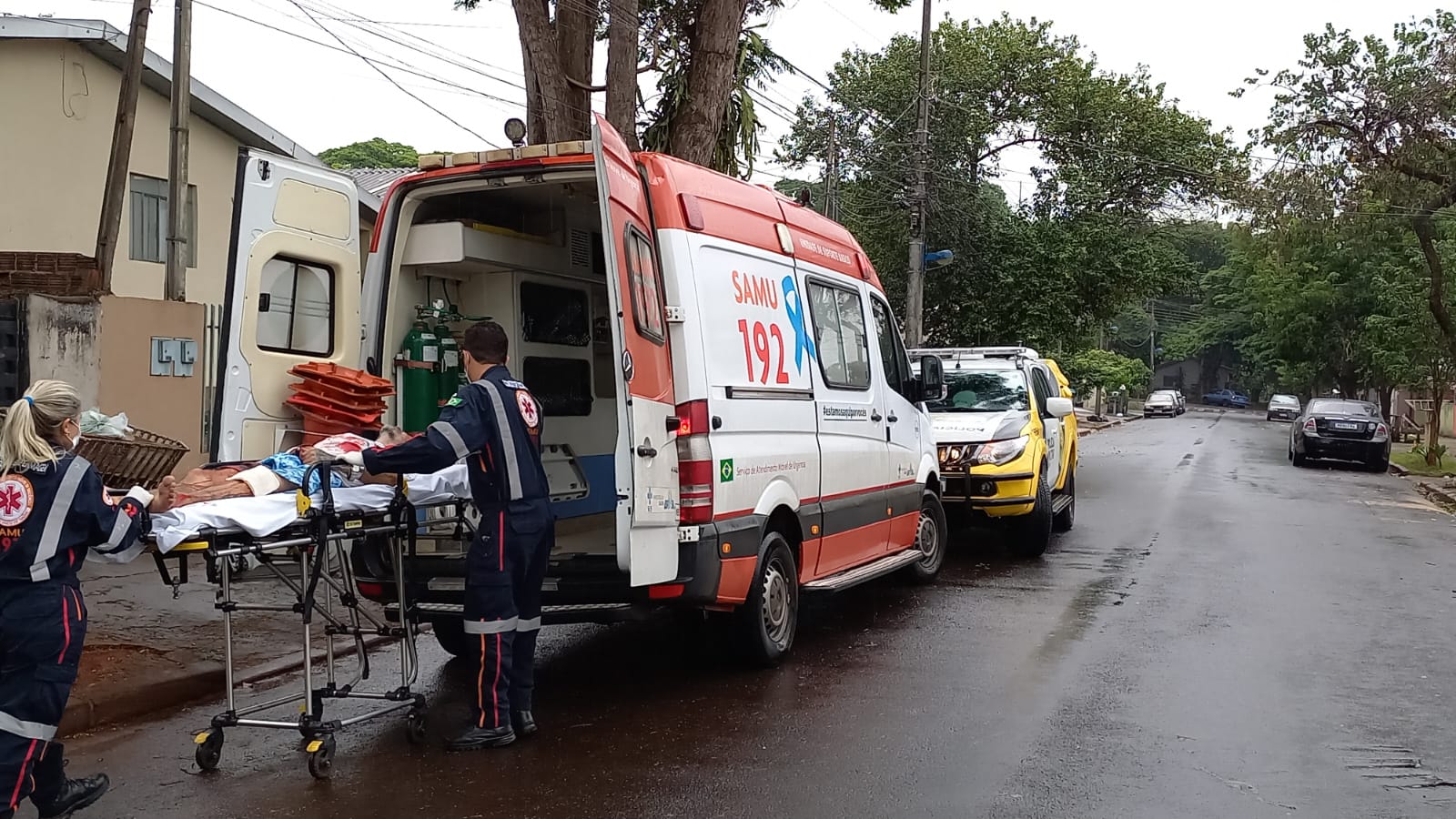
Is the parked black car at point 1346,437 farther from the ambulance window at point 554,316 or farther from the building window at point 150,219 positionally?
the ambulance window at point 554,316

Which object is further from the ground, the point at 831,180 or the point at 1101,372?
the point at 831,180

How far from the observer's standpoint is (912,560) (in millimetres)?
8766

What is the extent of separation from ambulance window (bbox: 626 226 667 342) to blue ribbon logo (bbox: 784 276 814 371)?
1.35 metres

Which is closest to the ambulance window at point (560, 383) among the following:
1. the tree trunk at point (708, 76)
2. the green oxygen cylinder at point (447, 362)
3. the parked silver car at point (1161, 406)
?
the green oxygen cylinder at point (447, 362)

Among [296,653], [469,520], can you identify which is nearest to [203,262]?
[296,653]

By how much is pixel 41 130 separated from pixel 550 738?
12.9m

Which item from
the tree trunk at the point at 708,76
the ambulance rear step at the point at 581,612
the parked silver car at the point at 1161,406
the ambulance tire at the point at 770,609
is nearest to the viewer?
the ambulance rear step at the point at 581,612

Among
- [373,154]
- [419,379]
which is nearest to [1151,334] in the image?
[373,154]

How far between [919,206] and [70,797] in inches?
793

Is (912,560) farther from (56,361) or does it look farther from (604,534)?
(56,361)

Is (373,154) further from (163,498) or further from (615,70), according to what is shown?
(163,498)

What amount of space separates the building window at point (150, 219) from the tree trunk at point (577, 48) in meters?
6.62

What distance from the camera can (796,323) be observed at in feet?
23.7

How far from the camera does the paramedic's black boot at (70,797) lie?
4.36 meters
